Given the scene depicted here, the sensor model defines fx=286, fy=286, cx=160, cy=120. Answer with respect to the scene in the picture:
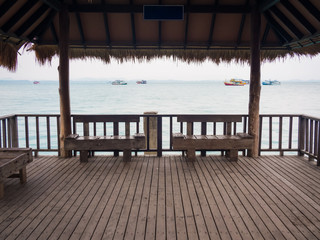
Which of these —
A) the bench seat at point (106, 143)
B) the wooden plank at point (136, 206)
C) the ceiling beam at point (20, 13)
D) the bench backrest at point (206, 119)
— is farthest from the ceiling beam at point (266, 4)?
the ceiling beam at point (20, 13)

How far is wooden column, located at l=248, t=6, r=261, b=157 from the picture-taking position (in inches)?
196

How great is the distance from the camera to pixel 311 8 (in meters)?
4.26

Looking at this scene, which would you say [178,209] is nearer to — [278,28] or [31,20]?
[31,20]

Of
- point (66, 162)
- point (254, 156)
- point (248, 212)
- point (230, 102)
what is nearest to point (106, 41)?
point (66, 162)

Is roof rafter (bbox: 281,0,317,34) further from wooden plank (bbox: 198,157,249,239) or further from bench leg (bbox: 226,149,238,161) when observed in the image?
wooden plank (bbox: 198,157,249,239)

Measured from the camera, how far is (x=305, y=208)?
2910 mm

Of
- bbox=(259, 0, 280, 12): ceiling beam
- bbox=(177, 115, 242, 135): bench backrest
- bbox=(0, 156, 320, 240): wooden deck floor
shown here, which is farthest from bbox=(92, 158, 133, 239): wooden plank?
bbox=(259, 0, 280, 12): ceiling beam

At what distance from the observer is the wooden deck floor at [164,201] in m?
2.45

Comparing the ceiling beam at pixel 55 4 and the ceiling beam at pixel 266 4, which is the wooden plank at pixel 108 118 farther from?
the ceiling beam at pixel 266 4

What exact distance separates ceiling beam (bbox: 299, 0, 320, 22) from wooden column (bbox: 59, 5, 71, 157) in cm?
382

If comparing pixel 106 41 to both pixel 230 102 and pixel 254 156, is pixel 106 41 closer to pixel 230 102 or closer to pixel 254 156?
pixel 254 156

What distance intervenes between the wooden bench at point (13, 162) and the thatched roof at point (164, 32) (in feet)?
6.57

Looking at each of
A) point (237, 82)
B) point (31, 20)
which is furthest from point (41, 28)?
point (237, 82)

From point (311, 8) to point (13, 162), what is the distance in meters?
4.61
